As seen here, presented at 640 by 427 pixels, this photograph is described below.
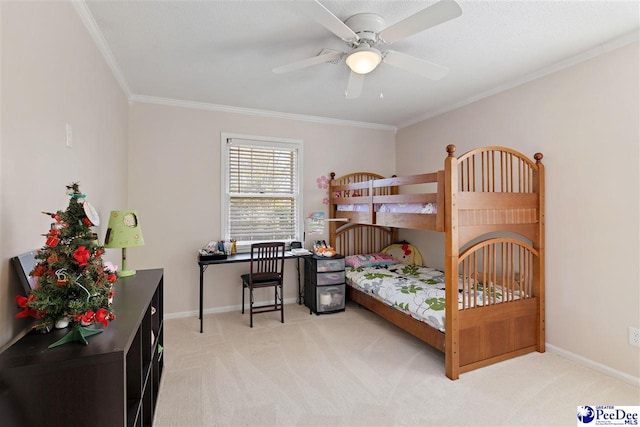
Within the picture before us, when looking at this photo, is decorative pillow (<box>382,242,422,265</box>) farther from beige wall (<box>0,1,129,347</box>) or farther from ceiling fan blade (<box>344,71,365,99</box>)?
beige wall (<box>0,1,129,347</box>)

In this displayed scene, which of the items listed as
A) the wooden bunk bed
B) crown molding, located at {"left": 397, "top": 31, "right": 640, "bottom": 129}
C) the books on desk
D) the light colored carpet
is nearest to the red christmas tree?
the light colored carpet

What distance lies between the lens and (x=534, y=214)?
9.00 ft

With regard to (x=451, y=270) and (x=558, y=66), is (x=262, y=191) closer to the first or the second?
(x=451, y=270)

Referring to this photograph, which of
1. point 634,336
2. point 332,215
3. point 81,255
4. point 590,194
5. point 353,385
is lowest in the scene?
point 353,385

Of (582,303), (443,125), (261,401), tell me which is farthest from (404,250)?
(261,401)

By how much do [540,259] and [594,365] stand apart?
2.90 ft

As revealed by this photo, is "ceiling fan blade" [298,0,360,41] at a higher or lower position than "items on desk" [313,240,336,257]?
higher

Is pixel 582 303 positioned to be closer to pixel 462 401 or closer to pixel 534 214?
pixel 534 214

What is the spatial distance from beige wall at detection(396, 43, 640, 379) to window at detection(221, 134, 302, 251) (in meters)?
2.57

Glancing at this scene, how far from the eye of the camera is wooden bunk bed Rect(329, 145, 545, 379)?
2355 mm

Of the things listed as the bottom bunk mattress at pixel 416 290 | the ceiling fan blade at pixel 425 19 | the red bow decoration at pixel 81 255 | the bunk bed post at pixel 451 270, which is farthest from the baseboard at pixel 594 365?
the red bow decoration at pixel 81 255

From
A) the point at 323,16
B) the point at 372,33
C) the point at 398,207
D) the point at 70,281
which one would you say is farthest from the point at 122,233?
the point at 398,207

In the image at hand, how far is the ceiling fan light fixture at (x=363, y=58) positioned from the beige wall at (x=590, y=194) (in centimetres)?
179

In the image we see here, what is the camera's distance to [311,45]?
235cm
